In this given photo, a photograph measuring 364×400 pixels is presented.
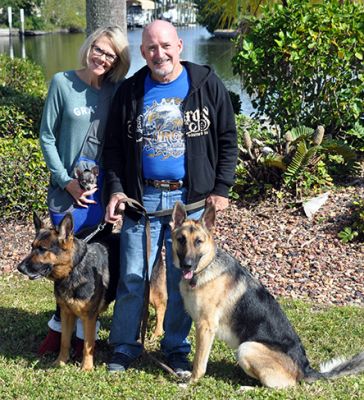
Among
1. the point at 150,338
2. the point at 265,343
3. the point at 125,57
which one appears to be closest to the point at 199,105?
the point at 125,57

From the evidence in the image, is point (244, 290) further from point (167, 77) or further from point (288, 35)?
point (288, 35)

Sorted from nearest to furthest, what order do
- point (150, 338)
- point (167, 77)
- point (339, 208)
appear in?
point (167, 77) < point (150, 338) < point (339, 208)

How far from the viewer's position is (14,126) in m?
9.20

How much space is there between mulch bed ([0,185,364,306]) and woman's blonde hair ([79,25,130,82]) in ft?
10.1

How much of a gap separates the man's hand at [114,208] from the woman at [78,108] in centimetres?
23

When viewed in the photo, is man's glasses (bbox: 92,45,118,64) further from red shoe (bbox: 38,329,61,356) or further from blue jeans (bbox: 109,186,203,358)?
red shoe (bbox: 38,329,61,356)

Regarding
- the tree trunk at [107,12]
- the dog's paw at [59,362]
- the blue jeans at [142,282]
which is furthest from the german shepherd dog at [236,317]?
the tree trunk at [107,12]

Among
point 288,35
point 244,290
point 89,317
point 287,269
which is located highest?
point 288,35

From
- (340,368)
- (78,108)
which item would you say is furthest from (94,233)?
(340,368)

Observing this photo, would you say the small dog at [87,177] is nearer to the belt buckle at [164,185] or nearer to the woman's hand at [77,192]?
the woman's hand at [77,192]

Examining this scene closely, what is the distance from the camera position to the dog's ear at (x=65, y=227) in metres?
4.39

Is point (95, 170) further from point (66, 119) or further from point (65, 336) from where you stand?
point (65, 336)

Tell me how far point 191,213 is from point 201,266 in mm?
420

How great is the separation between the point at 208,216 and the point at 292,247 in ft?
10.6
